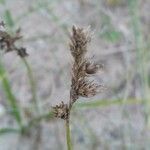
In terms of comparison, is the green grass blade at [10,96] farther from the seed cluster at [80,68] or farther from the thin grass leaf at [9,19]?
the seed cluster at [80,68]

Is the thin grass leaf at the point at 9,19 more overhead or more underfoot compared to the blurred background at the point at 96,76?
more overhead

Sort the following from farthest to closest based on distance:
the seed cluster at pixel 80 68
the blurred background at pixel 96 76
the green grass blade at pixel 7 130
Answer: the blurred background at pixel 96 76, the green grass blade at pixel 7 130, the seed cluster at pixel 80 68

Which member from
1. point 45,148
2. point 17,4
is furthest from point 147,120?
point 17,4

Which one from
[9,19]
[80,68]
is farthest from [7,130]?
[80,68]

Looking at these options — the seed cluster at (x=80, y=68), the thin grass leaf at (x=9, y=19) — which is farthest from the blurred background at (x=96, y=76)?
the seed cluster at (x=80, y=68)

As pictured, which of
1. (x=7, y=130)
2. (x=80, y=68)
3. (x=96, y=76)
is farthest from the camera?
(x=96, y=76)

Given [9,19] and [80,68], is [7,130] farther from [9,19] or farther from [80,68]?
[80,68]

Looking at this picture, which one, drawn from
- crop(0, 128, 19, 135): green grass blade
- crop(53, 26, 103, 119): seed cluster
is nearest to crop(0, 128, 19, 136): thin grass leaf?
crop(0, 128, 19, 135): green grass blade

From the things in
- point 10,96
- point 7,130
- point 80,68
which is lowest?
point 7,130

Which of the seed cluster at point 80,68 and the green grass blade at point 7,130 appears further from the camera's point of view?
the green grass blade at point 7,130
